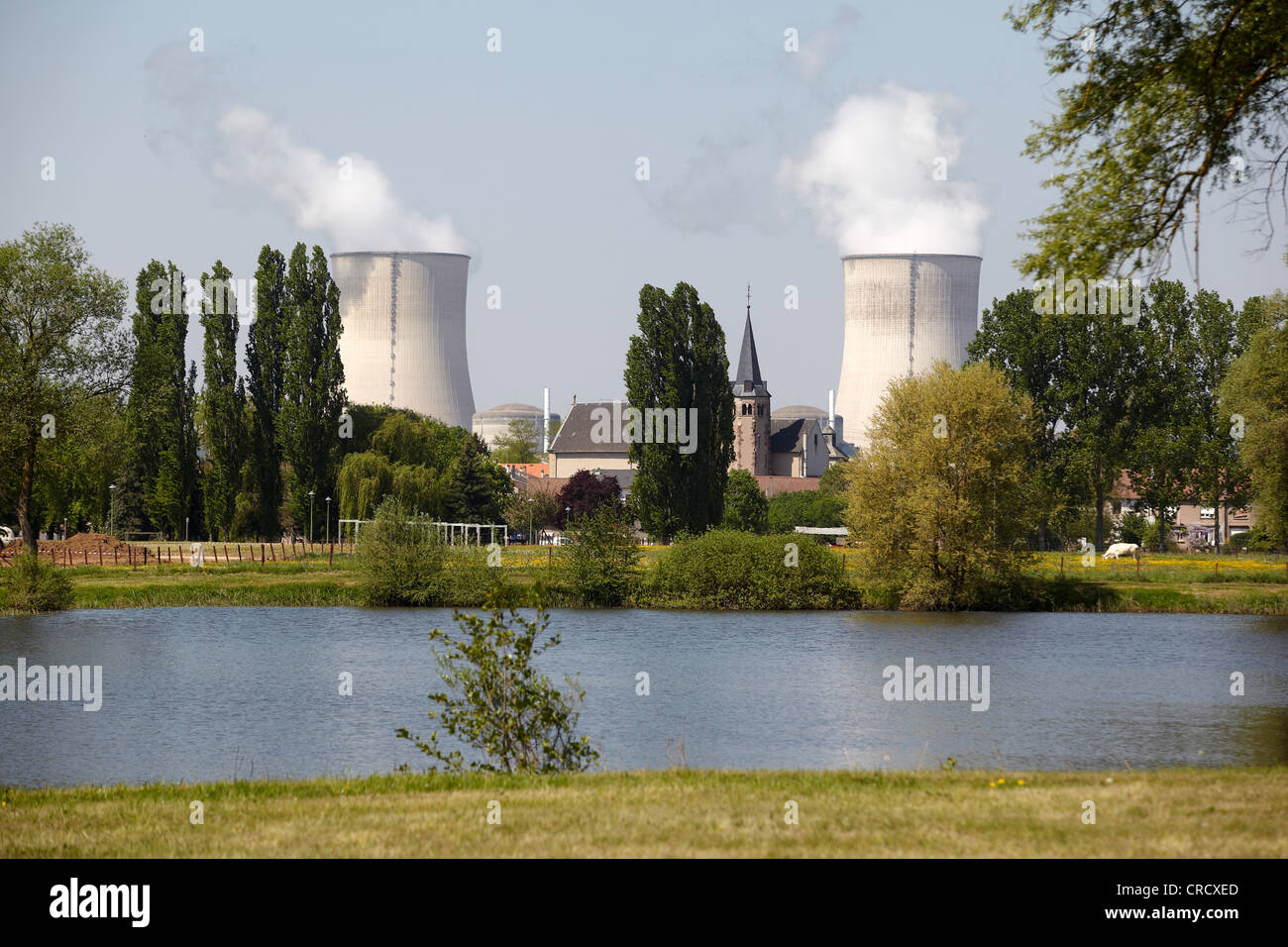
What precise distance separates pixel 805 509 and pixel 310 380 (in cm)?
4738

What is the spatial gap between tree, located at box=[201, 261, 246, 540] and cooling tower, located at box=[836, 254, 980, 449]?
126ft

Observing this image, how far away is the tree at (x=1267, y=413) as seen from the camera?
4219 cm

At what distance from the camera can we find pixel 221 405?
59438 millimetres

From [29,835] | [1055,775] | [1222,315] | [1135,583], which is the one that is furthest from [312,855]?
[1222,315]

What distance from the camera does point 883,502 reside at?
42.0 meters

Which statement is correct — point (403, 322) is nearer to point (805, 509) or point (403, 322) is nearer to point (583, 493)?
point (583, 493)

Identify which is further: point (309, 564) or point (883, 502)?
point (309, 564)

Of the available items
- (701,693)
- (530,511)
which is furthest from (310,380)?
(701,693)

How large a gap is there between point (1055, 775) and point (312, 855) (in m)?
5.87

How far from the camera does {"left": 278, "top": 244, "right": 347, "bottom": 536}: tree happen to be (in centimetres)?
5925

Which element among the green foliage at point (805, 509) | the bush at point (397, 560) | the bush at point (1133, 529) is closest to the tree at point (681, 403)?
the bush at point (397, 560)
